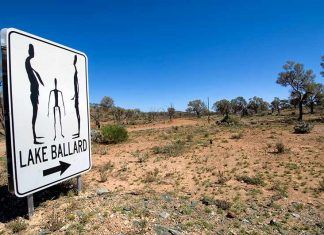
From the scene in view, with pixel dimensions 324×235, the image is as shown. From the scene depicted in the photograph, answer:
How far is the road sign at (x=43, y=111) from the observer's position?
457cm

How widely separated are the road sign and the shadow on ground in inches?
38.3

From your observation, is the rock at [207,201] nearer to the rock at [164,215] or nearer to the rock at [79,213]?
the rock at [164,215]

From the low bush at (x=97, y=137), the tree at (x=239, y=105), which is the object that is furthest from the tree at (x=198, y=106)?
the low bush at (x=97, y=137)

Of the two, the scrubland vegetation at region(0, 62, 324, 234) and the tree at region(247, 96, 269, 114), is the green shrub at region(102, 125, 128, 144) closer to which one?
the scrubland vegetation at region(0, 62, 324, 234)

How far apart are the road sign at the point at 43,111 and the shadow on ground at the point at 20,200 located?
974 mm

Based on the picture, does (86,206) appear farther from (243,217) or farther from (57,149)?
(243,217)

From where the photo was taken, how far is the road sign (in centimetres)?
457

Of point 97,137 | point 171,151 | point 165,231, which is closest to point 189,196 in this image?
point 165,231

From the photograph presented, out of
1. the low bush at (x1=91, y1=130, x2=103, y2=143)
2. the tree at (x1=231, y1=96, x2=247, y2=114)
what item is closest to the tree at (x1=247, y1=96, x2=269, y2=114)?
the tree at (x1=231, y1=96, x2=247, y2=114)

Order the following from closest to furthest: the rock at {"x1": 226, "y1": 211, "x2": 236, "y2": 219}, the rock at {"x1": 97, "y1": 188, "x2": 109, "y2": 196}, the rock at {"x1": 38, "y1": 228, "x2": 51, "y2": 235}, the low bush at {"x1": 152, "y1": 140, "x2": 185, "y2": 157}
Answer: the rock at {"x1": 38, "y1": 228, "x2": 51, "y2": 235}, the rock at {"x1": 226, "y1": 211, "x2": 236, "y2": 219}, the rock at {"x1": 97, "y1": 188, "x2": 109, "y2": 196}, the low bush at {"x1": 152, "y1": 140, "x2": 185, "y2": 157}

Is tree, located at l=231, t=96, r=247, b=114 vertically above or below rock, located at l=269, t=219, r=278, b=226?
above

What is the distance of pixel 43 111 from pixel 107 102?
5410 centimetres

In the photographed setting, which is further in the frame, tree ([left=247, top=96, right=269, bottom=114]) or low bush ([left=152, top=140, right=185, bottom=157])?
tree ([left=247, top=96, right=269, bottom=114])

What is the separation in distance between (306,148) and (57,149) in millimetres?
13236
